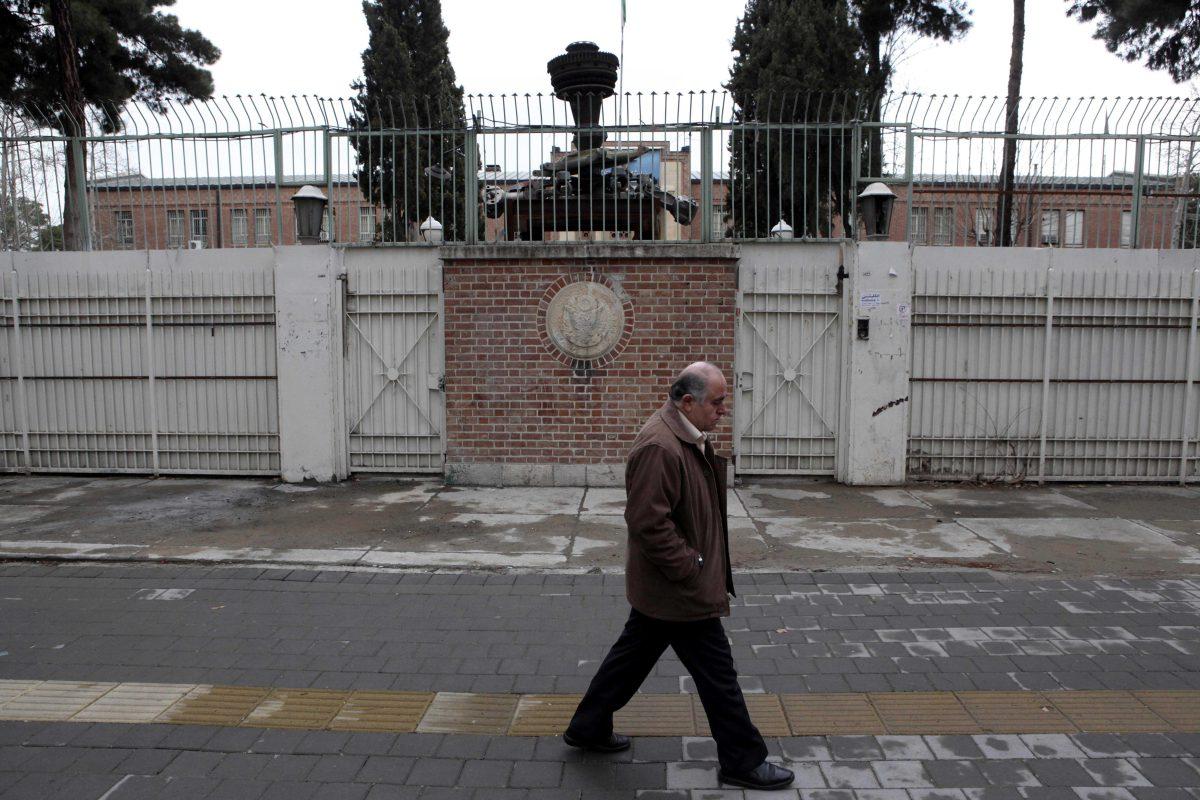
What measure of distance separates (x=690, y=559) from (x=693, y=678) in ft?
1.73

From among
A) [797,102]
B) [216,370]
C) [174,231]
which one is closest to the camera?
[216,370]

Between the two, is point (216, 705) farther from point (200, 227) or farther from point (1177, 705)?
point (200, 227)

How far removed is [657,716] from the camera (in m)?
3.96

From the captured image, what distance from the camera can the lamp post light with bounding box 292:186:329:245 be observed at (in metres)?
8.95

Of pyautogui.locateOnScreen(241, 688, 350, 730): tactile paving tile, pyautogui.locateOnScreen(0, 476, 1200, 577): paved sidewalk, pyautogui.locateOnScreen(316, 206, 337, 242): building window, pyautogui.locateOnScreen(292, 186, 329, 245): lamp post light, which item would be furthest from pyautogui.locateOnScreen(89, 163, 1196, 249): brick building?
pyautogui.locateOnScreen(241, 688, 350, 730): tactile paving tile

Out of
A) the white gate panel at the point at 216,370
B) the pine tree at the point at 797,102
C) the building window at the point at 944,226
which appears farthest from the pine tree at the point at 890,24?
the white gate panel at the point at 216,370

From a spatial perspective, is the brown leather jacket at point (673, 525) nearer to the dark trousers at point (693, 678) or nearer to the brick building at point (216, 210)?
the dark trousers at point (693, 678)

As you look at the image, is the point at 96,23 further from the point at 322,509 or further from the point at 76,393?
the point at 322,509

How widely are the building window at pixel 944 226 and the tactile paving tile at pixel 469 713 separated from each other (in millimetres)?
7532

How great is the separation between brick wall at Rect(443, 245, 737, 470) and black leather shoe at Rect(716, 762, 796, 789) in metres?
5.65

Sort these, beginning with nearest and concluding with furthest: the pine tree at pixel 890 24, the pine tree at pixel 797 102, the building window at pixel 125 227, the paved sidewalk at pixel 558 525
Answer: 1. the paved sidewalk at pixel 558 525
2. the pine tree at pixel 797 102
3. the building window at pixel 125 227
4. the pine tree at pixel 890 24

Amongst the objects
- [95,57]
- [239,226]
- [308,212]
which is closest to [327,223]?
[308,212]

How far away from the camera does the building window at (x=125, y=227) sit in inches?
384

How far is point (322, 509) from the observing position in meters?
8.05
